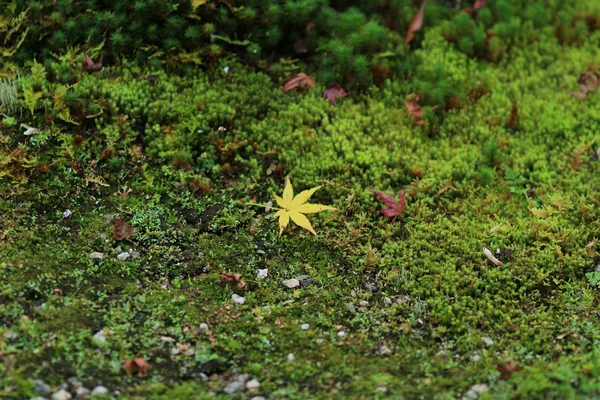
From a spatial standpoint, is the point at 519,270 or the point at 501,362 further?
the point at 519,270

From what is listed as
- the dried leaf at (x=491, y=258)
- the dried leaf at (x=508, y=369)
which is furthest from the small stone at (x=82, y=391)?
the dried leaf at (x=491, y=258)

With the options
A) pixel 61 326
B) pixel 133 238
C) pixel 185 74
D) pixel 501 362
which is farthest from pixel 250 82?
pixel 501 362

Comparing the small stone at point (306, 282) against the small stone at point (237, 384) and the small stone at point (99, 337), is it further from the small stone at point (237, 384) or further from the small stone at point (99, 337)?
the small stone at point (99, 337)

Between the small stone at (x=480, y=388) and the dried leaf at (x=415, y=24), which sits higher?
the dried leaf at (x=415, y=24)

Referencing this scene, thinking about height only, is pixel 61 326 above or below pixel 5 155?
below

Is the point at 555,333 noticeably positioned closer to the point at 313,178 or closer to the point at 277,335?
the point at 277,335

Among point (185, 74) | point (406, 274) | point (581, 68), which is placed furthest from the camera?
point (581, 68)

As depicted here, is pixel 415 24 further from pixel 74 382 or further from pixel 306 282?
pixel 74 382

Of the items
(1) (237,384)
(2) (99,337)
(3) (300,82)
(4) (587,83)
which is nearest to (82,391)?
(2) (99,337)
